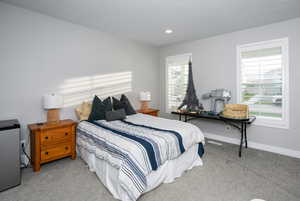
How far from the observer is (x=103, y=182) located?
216 centimetres

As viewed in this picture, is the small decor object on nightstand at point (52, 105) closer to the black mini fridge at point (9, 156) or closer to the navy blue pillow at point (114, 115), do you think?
the black mini fridge at point (9, 156)

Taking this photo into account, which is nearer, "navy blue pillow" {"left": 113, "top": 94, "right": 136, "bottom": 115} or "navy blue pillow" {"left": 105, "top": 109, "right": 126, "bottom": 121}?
"navy blue pillow" {"left": 105, "top": 109, "right": 126, "bottom": 121}

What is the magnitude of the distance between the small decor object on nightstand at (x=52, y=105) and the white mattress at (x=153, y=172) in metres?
0.79

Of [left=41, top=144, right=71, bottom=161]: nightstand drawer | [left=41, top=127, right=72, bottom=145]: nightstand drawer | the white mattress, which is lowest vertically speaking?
the white mattress

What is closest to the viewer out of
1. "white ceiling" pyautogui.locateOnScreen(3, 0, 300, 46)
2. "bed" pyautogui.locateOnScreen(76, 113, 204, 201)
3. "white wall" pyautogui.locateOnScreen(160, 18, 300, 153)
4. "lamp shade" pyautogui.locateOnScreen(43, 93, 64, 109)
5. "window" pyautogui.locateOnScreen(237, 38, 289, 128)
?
"bed" pyautogui.locateOnScreen(76, 113, 204, 201)

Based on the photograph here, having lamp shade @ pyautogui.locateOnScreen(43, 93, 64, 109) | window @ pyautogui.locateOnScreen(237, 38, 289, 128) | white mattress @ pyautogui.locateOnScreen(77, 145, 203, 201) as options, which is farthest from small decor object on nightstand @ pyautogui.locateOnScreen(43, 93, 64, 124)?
window @ pyautogui.locateOnScreen(237, 38, 289, 128)

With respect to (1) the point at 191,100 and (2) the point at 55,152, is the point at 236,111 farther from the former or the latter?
(2) the point at 55,152

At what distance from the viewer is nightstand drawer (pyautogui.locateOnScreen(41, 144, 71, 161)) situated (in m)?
2.49

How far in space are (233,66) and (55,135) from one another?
394 centimetres

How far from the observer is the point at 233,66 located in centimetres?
363

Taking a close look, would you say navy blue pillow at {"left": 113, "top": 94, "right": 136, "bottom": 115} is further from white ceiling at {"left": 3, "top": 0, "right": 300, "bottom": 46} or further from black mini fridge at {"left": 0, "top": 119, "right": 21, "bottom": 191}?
black mini fridge at {"left": 0, "top": 119, "right": 21, "bottom": 191}

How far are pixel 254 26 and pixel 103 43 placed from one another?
3347 mm

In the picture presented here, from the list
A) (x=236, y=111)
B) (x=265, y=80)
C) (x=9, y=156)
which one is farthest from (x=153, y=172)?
(x=265, y=80)

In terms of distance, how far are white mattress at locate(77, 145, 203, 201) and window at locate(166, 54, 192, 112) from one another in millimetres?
2168
